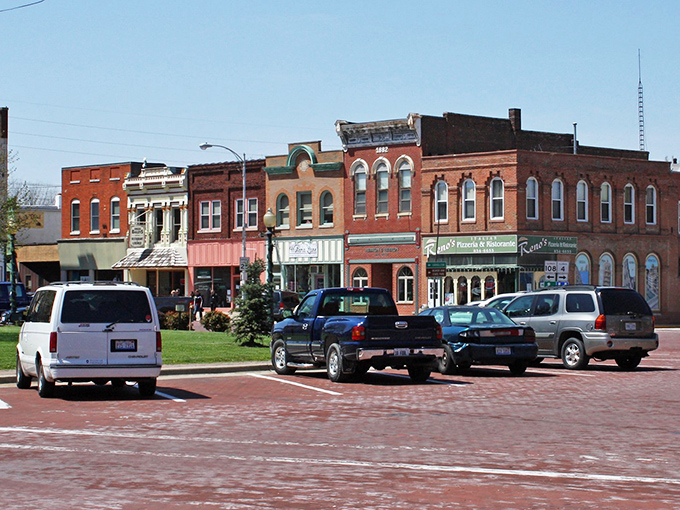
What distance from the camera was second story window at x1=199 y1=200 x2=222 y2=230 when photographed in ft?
207

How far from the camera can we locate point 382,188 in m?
55.8

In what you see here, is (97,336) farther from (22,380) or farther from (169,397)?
(22,380)

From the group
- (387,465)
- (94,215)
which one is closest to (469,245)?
(94,215)

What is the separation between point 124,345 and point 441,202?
124ft

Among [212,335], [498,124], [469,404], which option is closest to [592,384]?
[469,404]

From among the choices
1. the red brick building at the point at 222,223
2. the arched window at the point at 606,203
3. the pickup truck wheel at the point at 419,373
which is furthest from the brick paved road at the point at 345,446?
the red brick building at the point at 222,223

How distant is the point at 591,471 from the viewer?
10.4m

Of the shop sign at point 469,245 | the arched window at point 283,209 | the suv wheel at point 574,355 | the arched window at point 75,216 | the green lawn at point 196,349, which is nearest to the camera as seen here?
the suv wheel at point 574,355

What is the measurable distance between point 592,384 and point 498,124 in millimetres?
40441

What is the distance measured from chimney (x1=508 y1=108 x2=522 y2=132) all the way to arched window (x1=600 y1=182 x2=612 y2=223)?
24.1ft

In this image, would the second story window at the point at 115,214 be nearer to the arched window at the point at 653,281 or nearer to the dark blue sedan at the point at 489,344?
the arched window at the point at 653,281

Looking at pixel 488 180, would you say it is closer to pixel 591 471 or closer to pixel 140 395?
pixel 140 395

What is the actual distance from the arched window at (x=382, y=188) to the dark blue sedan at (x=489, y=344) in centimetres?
3306

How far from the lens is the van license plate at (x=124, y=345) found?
1705 centimetres
